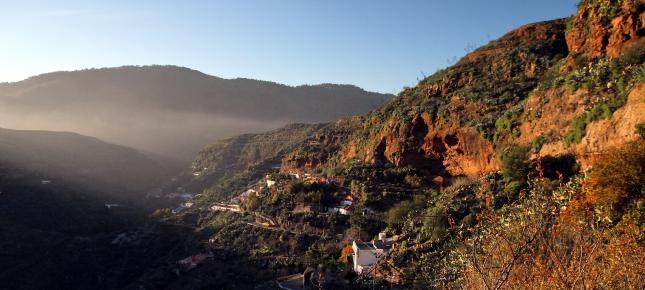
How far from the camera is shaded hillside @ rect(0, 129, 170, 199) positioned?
5016cm

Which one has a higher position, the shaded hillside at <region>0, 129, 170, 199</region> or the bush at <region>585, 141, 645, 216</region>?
the bush at <region>585, 141, 645, 216</region>

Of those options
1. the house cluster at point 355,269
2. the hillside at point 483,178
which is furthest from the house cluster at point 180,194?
the house cluster at point 355,269

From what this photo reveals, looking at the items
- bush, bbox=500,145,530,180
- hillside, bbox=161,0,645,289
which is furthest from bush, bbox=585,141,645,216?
bush, bbox=500,145,530,180

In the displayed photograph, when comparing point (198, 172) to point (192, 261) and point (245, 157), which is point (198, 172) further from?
point (192, 261)

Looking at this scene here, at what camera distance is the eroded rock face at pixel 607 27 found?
19.4m

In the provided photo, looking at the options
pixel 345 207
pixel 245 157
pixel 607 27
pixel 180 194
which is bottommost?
pixel 180 194

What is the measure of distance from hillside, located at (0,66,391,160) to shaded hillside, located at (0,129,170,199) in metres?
36.9

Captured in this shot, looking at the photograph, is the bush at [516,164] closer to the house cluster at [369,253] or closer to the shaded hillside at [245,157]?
the house cluster at [369,253]

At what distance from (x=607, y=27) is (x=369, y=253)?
54.7ft

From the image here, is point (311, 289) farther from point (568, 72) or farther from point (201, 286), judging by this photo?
point (568, 72)

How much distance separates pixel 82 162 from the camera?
2410 inches

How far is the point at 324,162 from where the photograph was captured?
121ft

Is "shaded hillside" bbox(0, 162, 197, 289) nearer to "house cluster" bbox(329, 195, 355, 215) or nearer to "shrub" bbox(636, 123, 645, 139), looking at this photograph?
"house cluster" bbox(329, 195, 355, 215)

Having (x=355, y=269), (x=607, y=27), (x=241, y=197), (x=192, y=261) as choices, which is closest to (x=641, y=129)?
(x=607, y=27)
